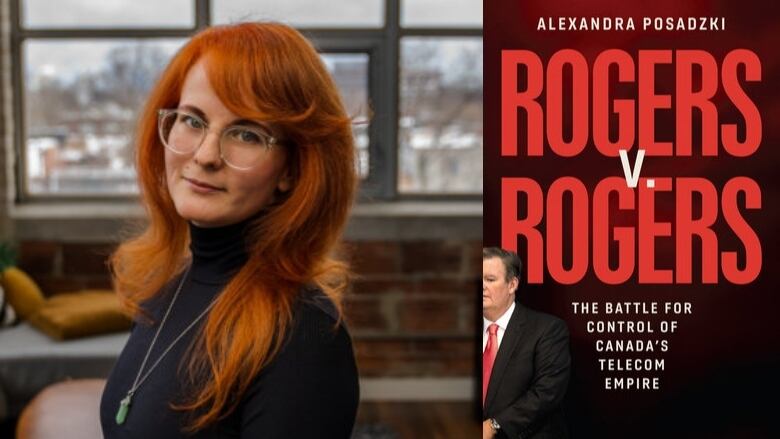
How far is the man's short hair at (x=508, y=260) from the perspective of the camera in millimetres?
1075

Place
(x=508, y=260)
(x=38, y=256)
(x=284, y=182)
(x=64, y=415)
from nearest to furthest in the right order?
(x=508, y=260)
(x=284, y=182)
(x=64, y=415)
(x=38, y=256)

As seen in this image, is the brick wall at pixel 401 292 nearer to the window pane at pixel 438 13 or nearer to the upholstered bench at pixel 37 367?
the upholstered bench at pixel 37 367

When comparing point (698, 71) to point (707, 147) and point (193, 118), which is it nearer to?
point (707, 147)

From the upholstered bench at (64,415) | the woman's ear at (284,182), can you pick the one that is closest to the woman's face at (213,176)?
the woman's ear at (284,182)

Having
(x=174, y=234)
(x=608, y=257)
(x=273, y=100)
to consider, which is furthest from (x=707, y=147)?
(x=174, y=234)

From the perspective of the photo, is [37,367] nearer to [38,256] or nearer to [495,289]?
[38,256]

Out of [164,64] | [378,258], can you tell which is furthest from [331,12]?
[378,258]

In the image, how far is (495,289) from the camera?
1.08 meters

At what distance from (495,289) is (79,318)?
2.97m

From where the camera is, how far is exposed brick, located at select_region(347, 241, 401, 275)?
4.52 metres

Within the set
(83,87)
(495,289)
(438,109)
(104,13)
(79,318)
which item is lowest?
(79,318)

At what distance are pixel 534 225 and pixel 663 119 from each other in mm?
179

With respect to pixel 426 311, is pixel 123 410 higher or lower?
higher

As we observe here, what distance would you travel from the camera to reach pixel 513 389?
1107mm
